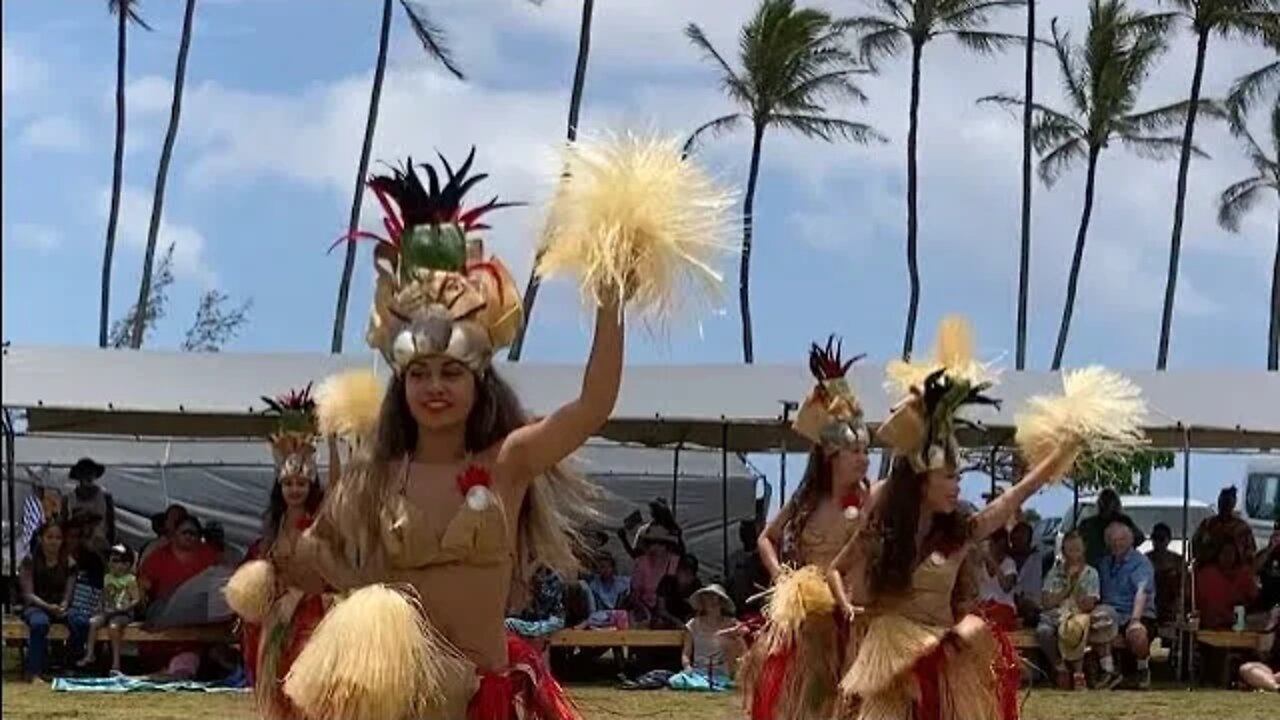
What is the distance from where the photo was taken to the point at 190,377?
11.4 m

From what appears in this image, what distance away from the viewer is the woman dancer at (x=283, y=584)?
4.82 m

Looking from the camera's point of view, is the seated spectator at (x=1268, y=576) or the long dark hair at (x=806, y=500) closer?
the long dark hair at (x=806, y=500)

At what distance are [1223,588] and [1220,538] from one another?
298 mm

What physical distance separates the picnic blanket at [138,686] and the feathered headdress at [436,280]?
6.76 metres

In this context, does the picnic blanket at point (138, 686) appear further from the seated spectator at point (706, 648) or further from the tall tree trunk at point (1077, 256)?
the tall tree trunk at point (1077, 256)

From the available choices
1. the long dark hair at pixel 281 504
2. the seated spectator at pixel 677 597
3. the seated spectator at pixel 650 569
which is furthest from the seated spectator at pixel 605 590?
the long dark hair at pixel 281 504

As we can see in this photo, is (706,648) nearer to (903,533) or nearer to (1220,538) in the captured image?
(1220,538)

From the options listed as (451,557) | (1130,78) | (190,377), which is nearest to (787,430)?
(190,377)

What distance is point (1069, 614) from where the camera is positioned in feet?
35.2

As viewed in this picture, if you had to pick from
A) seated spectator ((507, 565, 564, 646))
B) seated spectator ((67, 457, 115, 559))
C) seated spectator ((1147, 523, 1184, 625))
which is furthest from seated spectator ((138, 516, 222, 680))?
seated spectator ((1147, 523, 1184, 625))

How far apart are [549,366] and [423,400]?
8390 millimetres

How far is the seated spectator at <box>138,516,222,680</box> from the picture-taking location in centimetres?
1050

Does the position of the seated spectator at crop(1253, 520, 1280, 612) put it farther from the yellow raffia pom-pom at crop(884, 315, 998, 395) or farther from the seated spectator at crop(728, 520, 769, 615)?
the yellow raffia pom-pom at crop(884, 315, 998, 395)

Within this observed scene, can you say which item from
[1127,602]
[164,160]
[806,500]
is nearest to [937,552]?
[806,500]
